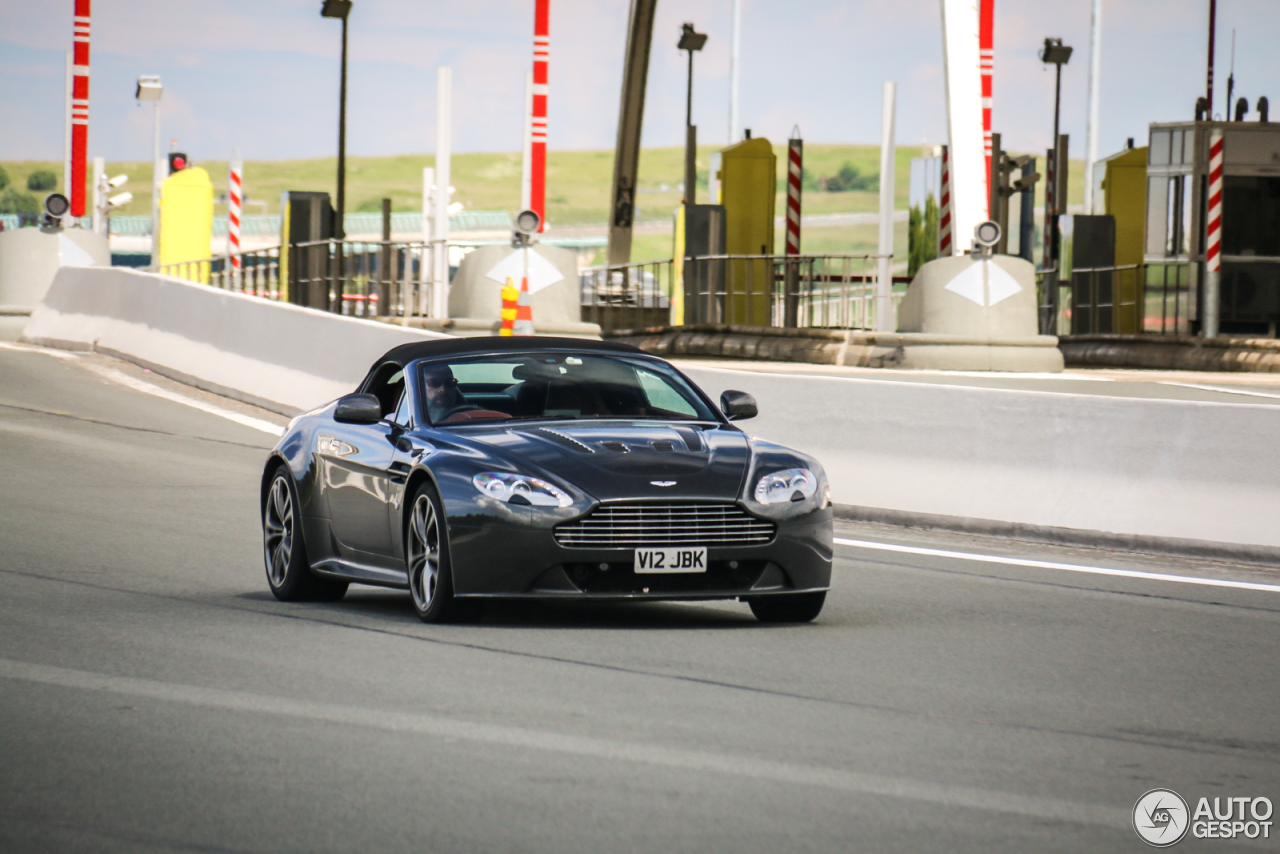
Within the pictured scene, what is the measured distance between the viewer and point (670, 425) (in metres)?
9.33

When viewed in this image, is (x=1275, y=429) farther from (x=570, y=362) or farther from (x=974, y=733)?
(x=974, y=733)

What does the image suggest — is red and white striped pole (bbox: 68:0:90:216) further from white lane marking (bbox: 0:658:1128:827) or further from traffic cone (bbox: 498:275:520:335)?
white lane marking (bbox: 0:658:1128:827)

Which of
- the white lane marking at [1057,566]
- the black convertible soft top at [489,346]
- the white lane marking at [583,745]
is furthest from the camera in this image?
the white lane marking at [1057,566]

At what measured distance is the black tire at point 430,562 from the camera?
862 centimetres

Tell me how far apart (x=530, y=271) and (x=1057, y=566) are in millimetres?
12322

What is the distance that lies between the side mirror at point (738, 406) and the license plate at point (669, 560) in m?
1.25

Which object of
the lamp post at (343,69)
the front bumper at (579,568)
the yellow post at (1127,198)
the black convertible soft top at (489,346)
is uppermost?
the lamp post at (343,69)

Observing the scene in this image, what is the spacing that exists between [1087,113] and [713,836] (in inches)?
2005

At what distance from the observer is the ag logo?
518cm

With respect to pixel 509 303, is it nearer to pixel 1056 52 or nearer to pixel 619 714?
pixel 619 714

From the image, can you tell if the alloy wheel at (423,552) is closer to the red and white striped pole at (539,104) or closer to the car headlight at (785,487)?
the car headlight at (785,487)

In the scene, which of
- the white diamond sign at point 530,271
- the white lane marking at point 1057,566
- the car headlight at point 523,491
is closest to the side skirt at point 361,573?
the car headlight at point 523,491

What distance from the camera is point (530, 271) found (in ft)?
76.2

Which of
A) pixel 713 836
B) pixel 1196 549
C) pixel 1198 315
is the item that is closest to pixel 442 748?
pixel 713 836
